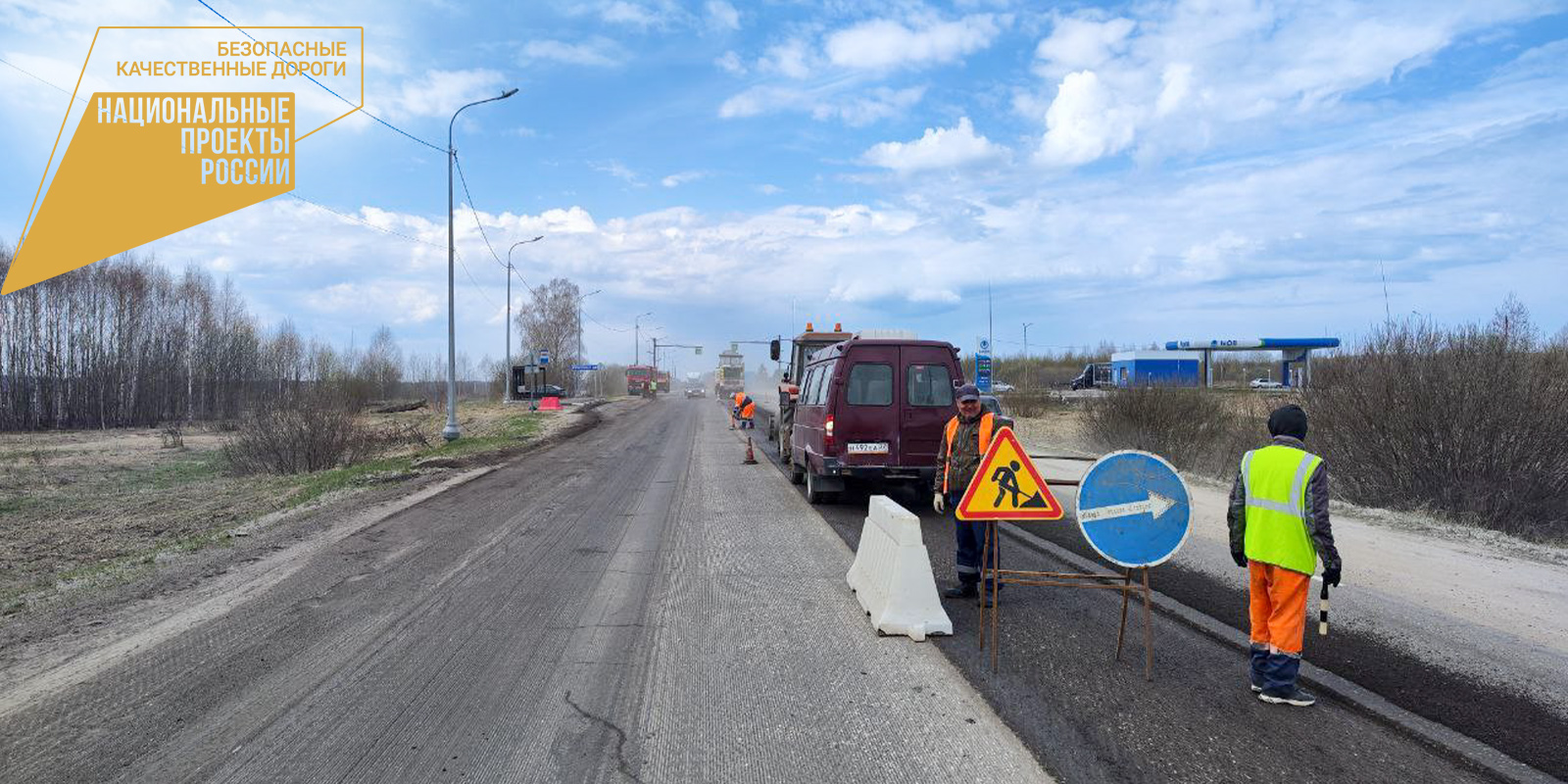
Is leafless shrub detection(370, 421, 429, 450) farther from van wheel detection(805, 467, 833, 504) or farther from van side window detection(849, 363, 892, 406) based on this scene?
van side window detection(849, 363, 892, 406)

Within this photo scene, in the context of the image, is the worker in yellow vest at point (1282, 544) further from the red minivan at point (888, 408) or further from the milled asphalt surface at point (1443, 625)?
the red minivan at point (888, 408)

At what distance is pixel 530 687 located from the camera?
4.98m

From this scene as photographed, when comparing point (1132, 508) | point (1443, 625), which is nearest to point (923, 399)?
point (1443, 625)

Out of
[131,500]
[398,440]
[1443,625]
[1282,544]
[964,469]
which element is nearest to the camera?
[1282,544]

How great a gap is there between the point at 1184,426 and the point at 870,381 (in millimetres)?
13170

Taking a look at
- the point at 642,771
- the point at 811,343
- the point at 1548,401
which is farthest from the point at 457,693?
the point at 811,343

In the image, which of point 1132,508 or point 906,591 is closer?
point 1132,508

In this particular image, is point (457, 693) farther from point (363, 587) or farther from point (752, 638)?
point (363, 587)

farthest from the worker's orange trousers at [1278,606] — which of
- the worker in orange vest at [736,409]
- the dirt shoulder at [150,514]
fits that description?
the worker in orange vest at [736,409]

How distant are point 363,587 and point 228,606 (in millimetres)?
992

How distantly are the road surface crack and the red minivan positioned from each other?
7.19 meters

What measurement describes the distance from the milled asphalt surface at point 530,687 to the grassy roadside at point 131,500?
234 centimetres

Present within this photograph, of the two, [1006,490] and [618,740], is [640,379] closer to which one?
[1006,490]

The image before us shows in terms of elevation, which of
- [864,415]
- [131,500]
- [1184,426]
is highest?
[864,415]
